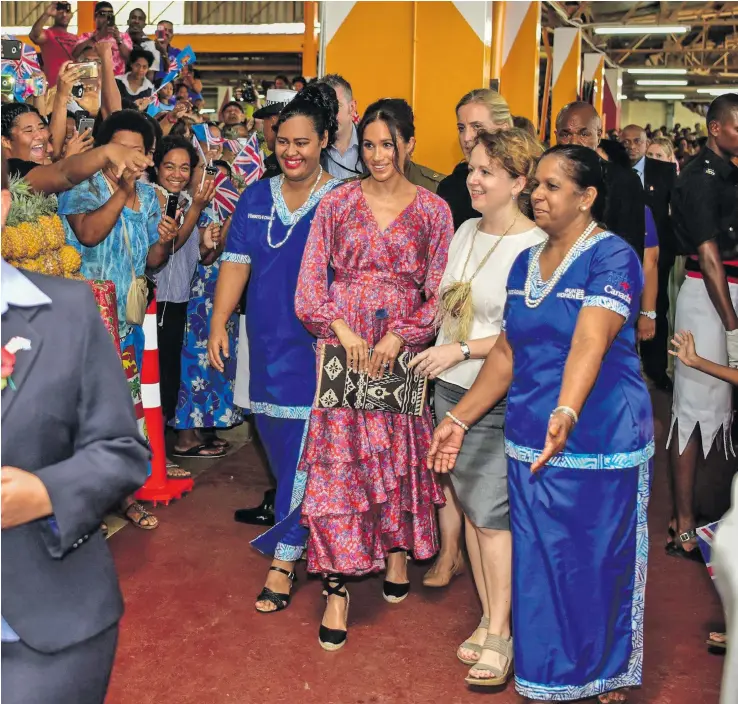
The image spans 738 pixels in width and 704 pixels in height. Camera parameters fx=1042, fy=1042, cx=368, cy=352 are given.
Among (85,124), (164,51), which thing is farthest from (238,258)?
(164,51)

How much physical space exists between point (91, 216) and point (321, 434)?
1.47m

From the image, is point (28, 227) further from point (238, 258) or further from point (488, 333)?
point (488, 333)

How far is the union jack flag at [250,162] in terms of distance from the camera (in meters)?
5.77

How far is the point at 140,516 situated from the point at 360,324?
1702mm

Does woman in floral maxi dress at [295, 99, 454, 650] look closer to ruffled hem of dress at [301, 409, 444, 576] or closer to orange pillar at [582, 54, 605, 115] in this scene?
ruffled hem of dress at [301, 409, 444, 576]

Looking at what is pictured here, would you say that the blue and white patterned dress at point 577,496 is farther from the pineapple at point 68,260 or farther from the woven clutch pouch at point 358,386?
the pineapple at point 68,260

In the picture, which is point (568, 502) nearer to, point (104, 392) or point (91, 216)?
point (104, 392)

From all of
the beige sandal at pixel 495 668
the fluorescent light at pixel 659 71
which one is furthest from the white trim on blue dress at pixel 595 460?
the fluorescent light at pixel 659 71

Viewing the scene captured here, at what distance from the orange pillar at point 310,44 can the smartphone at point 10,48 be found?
14.9 meters

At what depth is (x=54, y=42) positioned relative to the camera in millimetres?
8086

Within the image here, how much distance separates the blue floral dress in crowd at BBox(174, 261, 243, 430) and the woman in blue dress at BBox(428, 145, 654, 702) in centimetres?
318

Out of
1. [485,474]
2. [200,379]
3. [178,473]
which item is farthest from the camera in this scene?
[200,379]

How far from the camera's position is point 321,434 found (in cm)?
381

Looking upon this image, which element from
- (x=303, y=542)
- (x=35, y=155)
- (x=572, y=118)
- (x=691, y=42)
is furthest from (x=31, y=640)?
(x=691, y=42)
